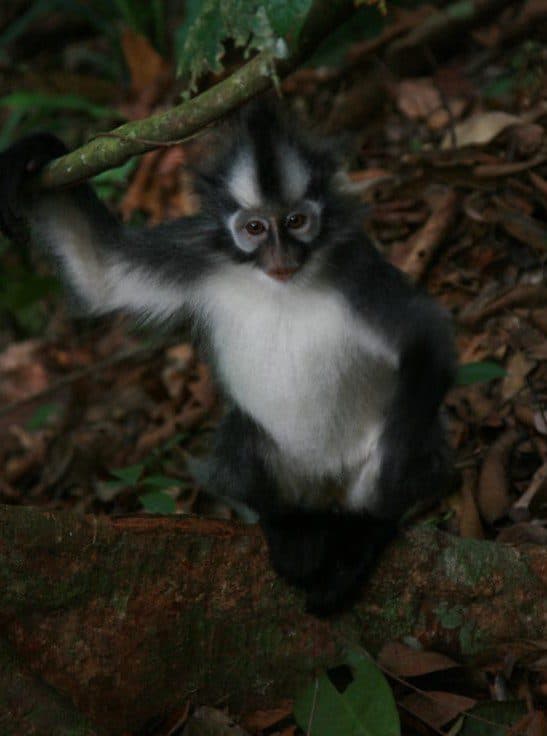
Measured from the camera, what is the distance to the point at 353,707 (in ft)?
10.6

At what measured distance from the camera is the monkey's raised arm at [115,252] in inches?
155

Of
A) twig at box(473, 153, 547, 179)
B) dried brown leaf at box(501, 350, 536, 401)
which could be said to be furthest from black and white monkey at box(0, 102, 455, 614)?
twig at box(473, 153, 547, 179)

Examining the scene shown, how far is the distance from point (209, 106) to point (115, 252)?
57.8 inches

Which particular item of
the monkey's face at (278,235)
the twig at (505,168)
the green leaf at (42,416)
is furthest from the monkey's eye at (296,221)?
the green leaf at (42,416)

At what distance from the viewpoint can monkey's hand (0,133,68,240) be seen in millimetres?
3465

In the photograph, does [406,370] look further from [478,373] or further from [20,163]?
[20,163]

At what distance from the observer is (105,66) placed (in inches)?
378

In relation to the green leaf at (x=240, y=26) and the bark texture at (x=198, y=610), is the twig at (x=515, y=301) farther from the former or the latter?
the green leaf at (x=240, y=26)

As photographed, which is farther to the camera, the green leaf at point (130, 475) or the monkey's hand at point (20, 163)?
the green leaf at point (130, 475)

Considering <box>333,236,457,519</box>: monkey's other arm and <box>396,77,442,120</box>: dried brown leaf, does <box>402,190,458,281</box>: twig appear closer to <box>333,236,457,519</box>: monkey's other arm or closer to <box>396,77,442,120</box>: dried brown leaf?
<box>396,77,442,120</box>: dried brown leaf

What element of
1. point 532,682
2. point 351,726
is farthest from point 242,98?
point 532,682

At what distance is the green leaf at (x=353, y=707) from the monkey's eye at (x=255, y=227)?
168 cm

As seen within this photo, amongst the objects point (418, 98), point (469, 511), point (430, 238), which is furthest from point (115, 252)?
point (418, 98)

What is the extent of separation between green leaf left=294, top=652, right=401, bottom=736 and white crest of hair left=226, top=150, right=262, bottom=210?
180 cm
